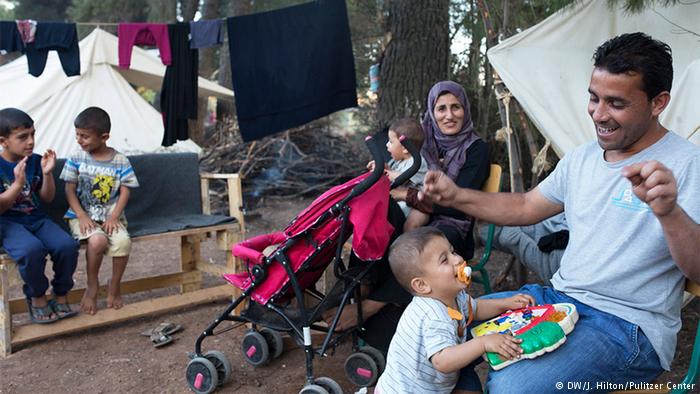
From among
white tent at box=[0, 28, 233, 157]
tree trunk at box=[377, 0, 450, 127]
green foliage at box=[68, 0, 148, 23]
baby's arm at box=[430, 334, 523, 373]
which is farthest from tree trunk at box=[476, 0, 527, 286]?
green foliage at box=[68, 0, 148, 23]

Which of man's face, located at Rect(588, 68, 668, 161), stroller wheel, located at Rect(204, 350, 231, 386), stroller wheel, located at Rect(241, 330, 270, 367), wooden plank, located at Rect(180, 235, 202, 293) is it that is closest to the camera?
man's face, located at Rect(588, 68, 668, 161)

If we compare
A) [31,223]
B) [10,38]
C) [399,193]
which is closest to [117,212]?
[31,223]

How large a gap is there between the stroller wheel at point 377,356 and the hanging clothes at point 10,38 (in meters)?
3.93

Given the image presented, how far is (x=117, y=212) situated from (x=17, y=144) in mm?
704

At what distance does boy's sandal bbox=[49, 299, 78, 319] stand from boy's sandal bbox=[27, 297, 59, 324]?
0.02 m

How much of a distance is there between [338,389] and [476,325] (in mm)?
808

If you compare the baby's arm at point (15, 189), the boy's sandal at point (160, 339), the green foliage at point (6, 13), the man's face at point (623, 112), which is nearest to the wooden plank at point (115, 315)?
the boy's sandal at point (160, 339)

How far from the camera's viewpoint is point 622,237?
1.90 meters

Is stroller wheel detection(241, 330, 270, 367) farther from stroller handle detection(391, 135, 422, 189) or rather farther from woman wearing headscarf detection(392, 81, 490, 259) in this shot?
stroller handle detection(391, 135, 422, 189)

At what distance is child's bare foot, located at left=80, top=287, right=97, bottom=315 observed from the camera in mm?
3715

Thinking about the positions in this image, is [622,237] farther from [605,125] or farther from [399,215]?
[399,215]

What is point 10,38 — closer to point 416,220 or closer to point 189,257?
point 189,257

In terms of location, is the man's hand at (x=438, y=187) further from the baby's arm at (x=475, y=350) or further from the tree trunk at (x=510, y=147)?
the tree trunk at (x=510, y=147)

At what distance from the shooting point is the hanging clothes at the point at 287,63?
519 centimetres
